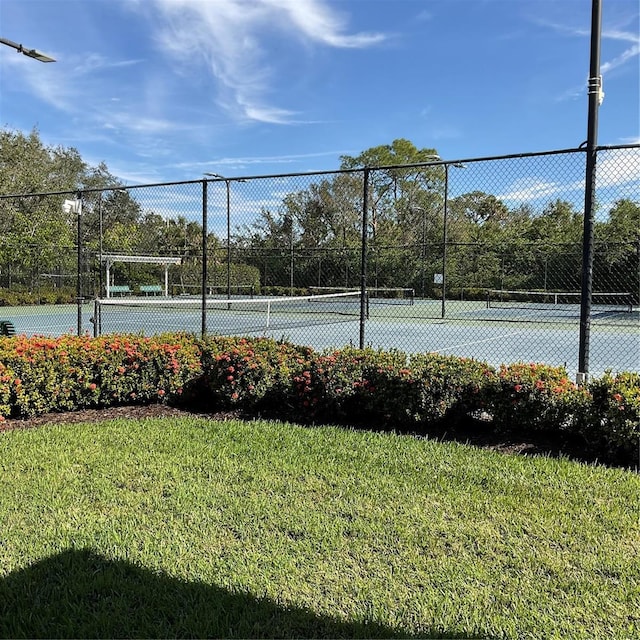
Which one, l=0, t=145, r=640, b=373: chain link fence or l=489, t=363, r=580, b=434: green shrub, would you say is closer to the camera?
l=489, t=363, r=580, b=434: green shrub

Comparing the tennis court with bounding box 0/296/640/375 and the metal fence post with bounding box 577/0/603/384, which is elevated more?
the metal fence post with bounding box 577/0/603/384

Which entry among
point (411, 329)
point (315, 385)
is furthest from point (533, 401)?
point (411, 329)

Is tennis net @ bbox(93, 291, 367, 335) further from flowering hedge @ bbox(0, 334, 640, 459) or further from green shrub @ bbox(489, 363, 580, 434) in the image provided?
green shrub @ bbox(489, 363, 580, 434)

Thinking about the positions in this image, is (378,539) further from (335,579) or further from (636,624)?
(636,624)

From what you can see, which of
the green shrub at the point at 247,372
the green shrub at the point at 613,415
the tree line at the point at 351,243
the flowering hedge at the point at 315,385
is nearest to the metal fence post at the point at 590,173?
the flowering hedge at the point at 315,385

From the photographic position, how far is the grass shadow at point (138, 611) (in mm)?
2059

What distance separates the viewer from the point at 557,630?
81.4 inches

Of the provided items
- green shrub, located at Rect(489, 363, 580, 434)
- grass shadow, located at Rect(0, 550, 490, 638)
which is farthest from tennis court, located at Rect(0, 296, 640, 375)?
grass shadow, located at Rect(0, 550, 490, 638)

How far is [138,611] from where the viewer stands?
217 centimetres

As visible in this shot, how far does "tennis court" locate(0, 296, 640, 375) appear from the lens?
10078 mm

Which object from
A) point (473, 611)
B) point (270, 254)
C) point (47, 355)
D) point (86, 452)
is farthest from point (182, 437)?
point (270, 254)

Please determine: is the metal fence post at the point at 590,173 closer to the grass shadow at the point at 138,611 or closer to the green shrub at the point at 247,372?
the green shrub at the point at 247,372

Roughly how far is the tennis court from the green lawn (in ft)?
12.6

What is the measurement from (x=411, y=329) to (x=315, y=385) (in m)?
9.56
